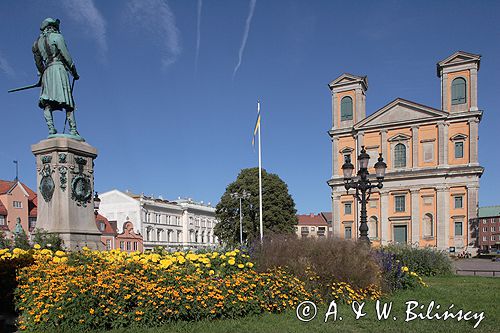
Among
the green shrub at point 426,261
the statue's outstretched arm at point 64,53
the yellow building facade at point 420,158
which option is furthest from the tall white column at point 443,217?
the statue's outstretched arm at point 64,53

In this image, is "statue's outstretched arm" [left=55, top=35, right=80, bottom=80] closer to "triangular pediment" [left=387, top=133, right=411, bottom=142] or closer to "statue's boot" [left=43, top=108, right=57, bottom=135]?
"statue's boot" [left=43, top=108, right=57, bottom=135]

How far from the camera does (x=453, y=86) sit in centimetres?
4550

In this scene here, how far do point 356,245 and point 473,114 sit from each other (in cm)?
4142

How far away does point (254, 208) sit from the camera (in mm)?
45656

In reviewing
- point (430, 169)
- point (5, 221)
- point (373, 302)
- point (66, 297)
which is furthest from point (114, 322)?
point (430, 169)

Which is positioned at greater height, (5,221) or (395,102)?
(395,102)

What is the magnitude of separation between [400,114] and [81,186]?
4514 centimetres

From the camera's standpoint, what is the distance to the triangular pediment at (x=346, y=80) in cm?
5038

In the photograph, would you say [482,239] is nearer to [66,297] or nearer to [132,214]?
[132,214]

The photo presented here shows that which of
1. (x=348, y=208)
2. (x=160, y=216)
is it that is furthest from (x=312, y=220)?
(x=348, y=208)

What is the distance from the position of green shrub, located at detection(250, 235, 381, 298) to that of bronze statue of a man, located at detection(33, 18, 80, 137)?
21.5 feet

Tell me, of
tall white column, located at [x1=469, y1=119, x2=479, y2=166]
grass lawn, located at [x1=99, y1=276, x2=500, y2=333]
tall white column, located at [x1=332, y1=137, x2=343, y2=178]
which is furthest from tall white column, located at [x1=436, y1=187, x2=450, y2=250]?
grass lawn, located at [x1=99, y1=276, x2=500, y2=333]

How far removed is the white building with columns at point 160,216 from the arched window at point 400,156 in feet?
101

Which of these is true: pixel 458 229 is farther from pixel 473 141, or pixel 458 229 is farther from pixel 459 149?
pixel 473 141
